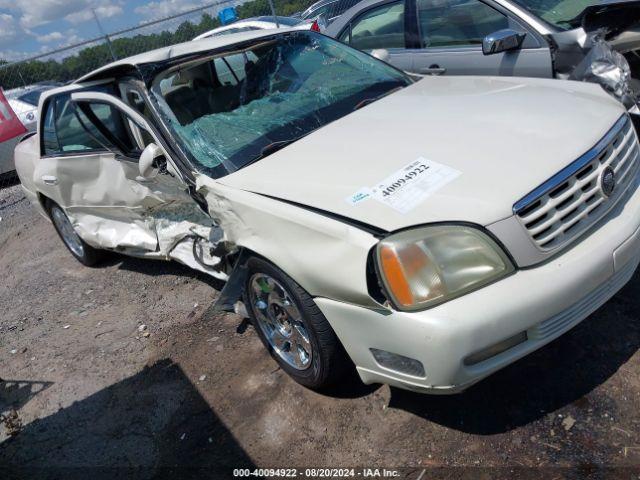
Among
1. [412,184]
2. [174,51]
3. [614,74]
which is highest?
[174,51]

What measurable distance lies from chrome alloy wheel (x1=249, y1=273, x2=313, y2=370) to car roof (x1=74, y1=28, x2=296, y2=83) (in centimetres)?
154

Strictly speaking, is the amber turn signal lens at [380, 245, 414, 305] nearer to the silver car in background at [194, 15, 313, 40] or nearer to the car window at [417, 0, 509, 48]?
the car window at [417, 0, 509, 48]

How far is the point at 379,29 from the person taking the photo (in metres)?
5.67

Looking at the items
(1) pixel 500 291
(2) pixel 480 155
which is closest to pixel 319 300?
(1) pixel 500 291

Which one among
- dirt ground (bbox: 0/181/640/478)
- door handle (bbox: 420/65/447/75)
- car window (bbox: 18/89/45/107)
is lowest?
dirt ground (bbox: 0/181/640/478)

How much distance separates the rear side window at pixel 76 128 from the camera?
12.5 feet

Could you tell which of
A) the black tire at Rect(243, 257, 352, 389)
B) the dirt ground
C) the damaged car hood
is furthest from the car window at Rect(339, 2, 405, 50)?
the black tire at Rect(243, 257, 352, 389)

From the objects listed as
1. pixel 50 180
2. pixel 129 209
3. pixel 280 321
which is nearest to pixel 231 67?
pixel 129 209

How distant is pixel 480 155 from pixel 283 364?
1.47 metres

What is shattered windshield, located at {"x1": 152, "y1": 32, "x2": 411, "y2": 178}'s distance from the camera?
299 centimetres

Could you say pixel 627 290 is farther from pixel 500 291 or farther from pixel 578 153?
pixel 500 291

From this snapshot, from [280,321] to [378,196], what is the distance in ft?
3.23

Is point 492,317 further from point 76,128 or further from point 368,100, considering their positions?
point 76,128

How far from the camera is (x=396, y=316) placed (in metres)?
2.09
